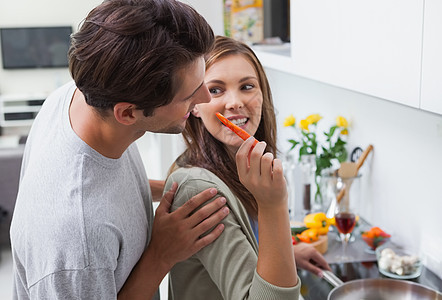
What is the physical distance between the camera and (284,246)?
0.95m

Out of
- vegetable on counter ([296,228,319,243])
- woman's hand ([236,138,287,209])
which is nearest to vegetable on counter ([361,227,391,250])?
vegetable on counter ([296,228,319,243])

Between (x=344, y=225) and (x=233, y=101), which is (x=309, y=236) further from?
(x=233, y=101)

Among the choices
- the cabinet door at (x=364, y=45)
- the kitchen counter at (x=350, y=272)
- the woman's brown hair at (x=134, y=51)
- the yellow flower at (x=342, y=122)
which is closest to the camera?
the woman's brown hair at (x=134, y=51)

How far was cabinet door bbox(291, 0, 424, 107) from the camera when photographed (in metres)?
1.08

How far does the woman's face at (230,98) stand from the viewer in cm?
119

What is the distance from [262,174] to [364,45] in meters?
0.50

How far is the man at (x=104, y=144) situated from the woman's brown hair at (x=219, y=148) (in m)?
0.21

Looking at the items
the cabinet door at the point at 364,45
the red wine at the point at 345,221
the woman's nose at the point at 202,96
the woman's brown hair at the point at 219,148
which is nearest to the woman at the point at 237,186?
the woman's brown hair at the point at 219,148

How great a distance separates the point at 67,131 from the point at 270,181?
35 centimetres

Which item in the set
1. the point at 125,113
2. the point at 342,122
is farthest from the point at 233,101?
the point at 342,122

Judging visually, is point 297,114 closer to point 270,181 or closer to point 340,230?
point 340,230

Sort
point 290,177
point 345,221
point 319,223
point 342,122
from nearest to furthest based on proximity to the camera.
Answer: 1. point 345,221
2. point 319,223
3. point 342,122
4. point 290,177

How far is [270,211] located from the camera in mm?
954

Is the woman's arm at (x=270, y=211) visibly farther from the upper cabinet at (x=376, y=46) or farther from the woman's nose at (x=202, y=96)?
the upper cabinet at (x=376, y=46)
